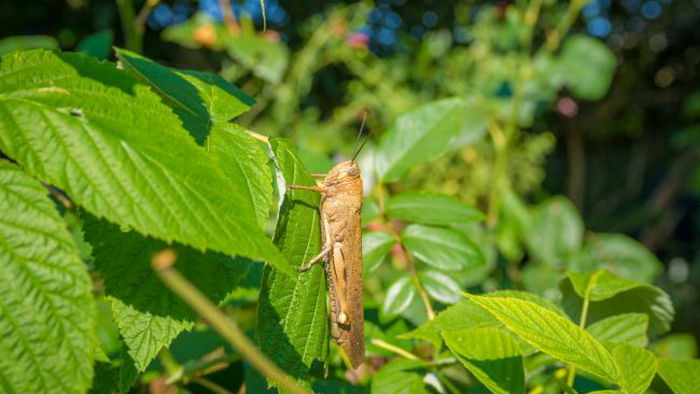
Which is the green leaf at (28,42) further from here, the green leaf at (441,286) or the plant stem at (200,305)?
the plant stem at (200,305)

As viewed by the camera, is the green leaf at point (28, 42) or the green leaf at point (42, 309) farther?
the green leaf at point (28, 42)

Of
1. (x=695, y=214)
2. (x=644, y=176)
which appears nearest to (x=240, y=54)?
(x=695, y=214)

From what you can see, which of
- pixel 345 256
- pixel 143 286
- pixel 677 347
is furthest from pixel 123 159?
pixel 677 347

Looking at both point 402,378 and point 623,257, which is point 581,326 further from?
point 623,257

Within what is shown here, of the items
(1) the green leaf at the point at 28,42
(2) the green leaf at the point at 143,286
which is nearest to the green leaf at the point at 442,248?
(2) the green leaf at the point at 143,286

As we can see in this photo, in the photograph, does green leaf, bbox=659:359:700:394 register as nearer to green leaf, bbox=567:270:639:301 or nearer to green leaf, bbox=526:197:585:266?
green leaf, bbox=567:270:639:301

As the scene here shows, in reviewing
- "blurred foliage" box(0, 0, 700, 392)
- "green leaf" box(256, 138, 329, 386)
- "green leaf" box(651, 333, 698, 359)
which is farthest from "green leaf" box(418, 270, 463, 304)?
"green leaf" box(651, 333, 698, 359)
